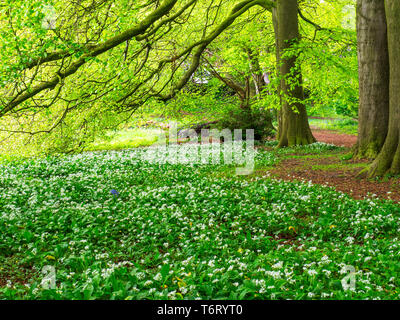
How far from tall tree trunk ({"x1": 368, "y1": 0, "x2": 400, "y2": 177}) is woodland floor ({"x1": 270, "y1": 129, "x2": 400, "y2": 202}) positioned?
0.44m

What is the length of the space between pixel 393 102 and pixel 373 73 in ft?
7.71

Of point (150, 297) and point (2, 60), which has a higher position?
point (2, 60)

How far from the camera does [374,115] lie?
1104 centimetres

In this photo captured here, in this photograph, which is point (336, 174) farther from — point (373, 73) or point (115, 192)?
point (115, 192)

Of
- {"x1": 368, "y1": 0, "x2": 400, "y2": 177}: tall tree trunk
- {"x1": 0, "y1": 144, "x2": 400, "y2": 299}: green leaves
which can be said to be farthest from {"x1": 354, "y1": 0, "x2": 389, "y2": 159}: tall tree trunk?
{"x1": 0, "y1": 144, "x2": 400, "y2": 299}: green leaves

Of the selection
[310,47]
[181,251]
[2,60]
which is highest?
[310,47]

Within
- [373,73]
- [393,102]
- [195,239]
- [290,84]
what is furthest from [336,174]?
[290,84]

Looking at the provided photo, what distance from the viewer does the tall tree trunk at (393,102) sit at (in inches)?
346

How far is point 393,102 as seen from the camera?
9055 millimetres

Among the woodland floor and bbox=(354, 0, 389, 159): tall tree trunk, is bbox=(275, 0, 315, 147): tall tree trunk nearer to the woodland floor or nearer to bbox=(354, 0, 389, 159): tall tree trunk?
the woodland floor
